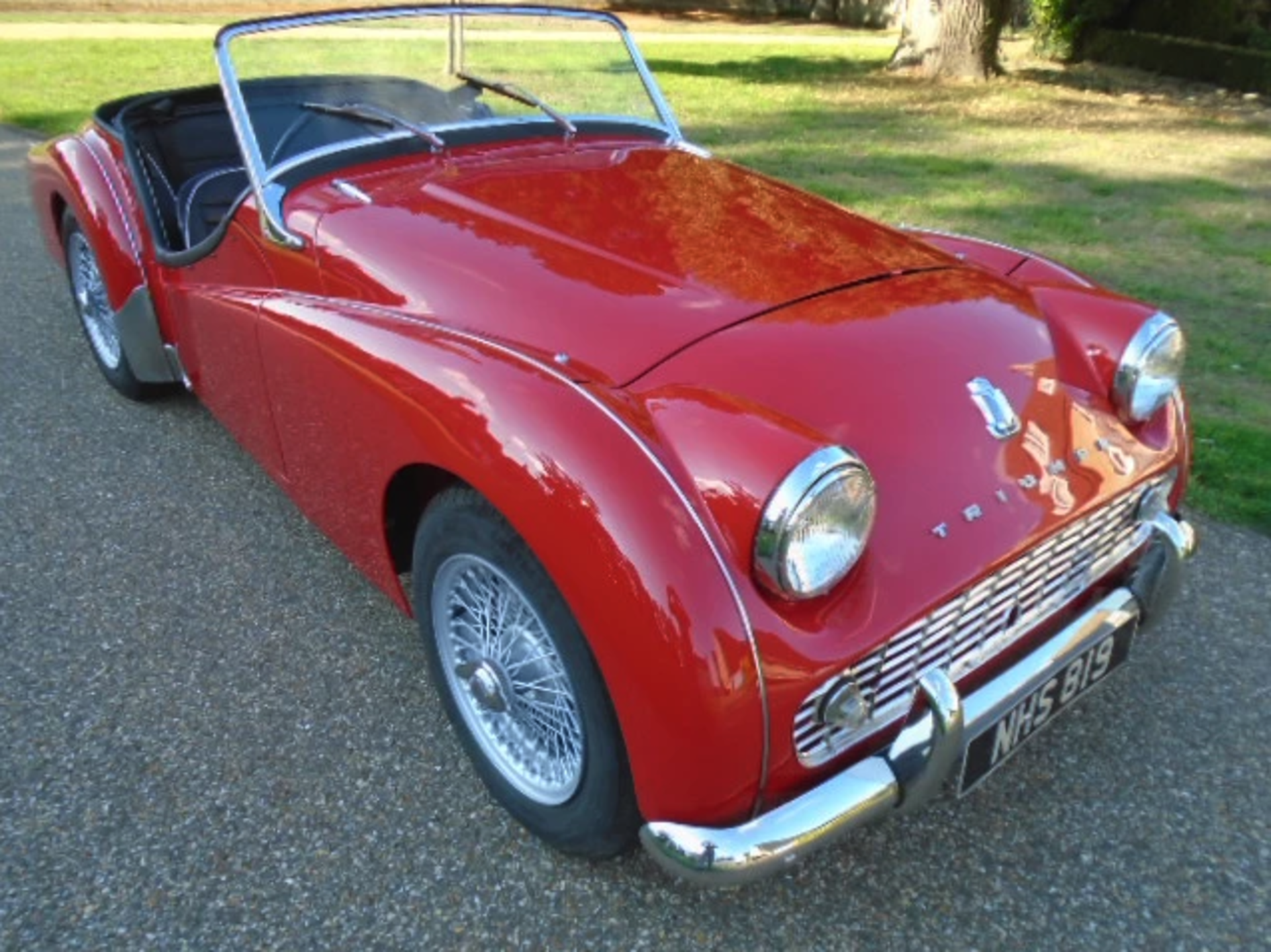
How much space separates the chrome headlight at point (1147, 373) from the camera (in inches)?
91.5

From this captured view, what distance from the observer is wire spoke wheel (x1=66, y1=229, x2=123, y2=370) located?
3992 mm

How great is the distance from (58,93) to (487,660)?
1017 centimetres

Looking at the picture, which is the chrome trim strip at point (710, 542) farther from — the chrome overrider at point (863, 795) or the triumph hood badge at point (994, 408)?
the triumph hood badge at point (994, 408)

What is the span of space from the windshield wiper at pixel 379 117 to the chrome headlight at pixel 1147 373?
5.84ft

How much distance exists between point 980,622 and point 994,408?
0.42 m

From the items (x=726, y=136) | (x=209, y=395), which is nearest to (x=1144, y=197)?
(x=726, y=136)

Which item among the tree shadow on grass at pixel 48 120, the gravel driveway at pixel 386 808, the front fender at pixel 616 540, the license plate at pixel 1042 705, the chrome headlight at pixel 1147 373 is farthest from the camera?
the tree shadow on grass at pixel 48 120

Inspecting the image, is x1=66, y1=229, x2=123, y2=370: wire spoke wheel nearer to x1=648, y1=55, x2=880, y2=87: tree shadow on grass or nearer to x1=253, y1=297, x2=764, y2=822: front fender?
x1=253, y1=297, x2=764, y2=822: front fender

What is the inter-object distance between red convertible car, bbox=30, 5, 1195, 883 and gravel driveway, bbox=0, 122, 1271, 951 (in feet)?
0.62

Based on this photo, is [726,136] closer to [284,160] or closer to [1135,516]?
[284,160]

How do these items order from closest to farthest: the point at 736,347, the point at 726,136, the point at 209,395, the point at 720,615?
the point at 720,615 → the point at 736,347 → the point at 209,395 → the point at 726,136

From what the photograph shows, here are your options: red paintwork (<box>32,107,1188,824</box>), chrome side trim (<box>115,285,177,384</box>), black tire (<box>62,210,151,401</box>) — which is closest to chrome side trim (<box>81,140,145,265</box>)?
chrome side trim (<box>115,285,177,384</box>)

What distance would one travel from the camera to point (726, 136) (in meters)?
8.91

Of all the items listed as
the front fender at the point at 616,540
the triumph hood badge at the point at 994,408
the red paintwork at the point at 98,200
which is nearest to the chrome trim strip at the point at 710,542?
the front fender at the point at 616,540
